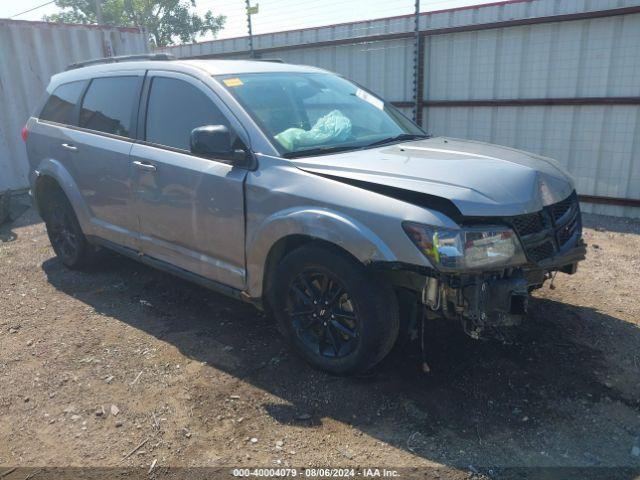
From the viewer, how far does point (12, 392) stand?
10.8 feet

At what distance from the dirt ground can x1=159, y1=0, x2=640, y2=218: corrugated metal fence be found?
3.28 m

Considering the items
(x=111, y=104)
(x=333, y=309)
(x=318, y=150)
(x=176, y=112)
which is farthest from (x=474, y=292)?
(x=111, y=104)

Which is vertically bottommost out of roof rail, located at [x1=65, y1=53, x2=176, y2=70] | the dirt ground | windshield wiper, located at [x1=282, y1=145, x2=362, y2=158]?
the dirt ground

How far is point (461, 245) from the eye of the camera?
8.70 feet

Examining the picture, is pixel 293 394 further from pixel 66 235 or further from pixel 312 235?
pixel 66 235

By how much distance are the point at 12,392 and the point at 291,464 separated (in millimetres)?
1904

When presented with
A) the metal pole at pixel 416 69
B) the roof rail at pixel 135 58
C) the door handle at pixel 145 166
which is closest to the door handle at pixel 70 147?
the roof rail at pixel 135 58

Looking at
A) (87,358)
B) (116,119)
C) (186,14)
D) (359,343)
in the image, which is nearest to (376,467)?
(359,343)

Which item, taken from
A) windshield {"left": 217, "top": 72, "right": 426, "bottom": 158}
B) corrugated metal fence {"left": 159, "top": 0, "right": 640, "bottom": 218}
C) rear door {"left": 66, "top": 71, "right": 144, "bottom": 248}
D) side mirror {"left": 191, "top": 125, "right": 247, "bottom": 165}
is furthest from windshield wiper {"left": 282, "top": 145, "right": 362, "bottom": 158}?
corrugated metal fence {"left": 159, "top": 0, "right": 640, "bottom": 218}

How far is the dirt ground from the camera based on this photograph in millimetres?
2676

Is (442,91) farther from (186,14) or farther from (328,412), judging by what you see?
(186,14)

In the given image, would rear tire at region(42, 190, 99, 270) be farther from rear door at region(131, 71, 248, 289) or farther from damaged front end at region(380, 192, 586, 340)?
damaged front end at region(380, 192, 586, 340)

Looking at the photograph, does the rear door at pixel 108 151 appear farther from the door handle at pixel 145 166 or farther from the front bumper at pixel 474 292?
the front bumper at pixel 474 292

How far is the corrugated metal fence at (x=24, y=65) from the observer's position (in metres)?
8.58
